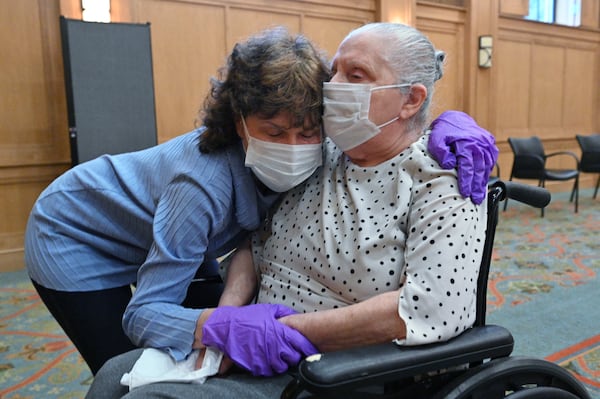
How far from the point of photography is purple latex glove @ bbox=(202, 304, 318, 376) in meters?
1.03

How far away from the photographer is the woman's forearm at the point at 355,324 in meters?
1.01

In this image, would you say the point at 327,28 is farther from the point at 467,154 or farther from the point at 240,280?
the point at 467,154

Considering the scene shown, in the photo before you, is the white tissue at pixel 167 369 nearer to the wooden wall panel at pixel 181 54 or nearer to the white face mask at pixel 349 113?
the white face mask at pixel 349 113

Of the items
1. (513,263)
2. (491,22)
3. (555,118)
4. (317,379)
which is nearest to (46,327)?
(317,379)

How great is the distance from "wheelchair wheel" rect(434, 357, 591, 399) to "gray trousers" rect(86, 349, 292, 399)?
0.32 m

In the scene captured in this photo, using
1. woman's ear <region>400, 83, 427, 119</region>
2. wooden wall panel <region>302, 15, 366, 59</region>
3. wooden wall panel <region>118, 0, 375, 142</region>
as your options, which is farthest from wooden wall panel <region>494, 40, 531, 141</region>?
woman's ear <region>400, 83, 427, 119</region>

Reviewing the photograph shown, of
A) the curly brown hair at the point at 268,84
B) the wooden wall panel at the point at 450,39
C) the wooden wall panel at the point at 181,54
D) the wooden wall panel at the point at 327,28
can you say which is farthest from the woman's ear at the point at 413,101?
the wooden wall panel at the point at 450,39

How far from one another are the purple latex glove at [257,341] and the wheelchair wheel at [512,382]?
28 centimetres

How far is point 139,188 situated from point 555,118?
843cm

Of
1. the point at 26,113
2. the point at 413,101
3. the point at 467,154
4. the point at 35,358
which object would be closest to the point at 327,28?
the point at 26,113

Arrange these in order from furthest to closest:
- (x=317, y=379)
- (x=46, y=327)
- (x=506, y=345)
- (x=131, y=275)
Answer: (x=46, y=327), (x=131, y=275), (x=506, y=345), (x=317, y=379)

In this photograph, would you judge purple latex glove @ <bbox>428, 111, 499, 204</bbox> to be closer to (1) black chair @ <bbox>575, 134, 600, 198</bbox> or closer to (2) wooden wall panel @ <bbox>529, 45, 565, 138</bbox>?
(1) black chair @ <bbox>575, 134, 600, 198</bbox>

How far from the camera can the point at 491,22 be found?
732 cm

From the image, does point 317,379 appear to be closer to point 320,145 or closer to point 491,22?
point 320,145
